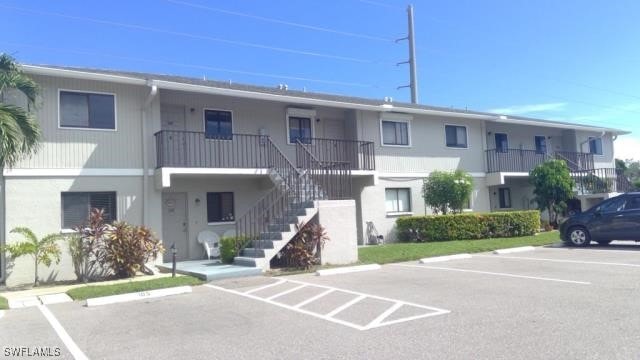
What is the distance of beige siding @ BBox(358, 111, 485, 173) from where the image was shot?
21094 millimetres

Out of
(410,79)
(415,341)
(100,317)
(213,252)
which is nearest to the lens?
(415,341)

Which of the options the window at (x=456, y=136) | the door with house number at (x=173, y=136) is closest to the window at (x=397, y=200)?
the window at (x=456, y=136)

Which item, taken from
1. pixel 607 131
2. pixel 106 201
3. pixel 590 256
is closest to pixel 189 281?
pixel 106 201

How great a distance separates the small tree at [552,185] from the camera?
23078mm

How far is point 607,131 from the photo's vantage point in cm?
3127

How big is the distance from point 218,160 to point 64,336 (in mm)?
10389

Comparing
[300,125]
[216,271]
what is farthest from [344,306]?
[300,125]

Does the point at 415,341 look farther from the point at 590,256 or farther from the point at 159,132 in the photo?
the point at 159,132

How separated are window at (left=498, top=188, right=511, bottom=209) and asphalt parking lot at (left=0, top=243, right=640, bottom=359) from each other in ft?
49.0

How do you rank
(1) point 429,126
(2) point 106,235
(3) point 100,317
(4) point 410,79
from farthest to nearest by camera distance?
(4) point 410,79 < (1) point 429,126 < (2) point 106,235 < (3) point 100,317

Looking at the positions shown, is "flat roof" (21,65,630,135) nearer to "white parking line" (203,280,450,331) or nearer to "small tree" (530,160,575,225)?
"small tree" (530,160,575,225)

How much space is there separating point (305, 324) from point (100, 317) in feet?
11.8

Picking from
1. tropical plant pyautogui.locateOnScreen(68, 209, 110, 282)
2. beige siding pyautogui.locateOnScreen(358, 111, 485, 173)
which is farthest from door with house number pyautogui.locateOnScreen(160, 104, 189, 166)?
beige siding pyautogui.locateOnScreen(358, 111, 485, 173)

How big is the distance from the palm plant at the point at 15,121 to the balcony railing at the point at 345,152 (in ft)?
30.5
